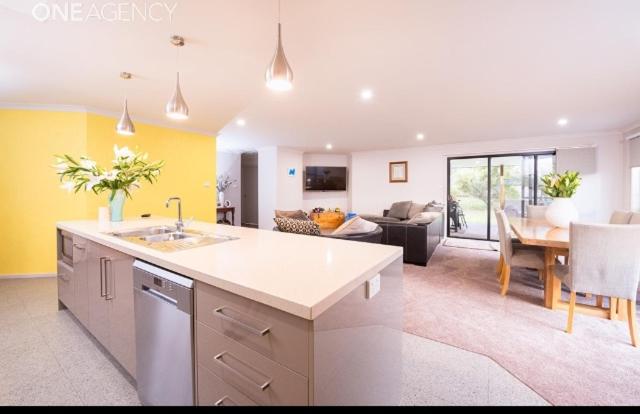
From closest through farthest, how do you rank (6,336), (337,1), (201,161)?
(337,1) < (6,336) < (201,161)

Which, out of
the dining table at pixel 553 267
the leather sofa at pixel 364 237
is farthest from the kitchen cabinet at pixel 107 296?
the dining table at pixel 553 267

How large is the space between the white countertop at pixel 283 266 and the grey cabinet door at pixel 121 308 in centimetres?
10

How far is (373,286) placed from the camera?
1.16m

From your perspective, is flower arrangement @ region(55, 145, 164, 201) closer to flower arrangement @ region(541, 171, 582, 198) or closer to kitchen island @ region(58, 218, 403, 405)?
kitchen island @ region(58, 218, 403, 405)

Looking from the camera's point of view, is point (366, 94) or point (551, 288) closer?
point (551, 288)

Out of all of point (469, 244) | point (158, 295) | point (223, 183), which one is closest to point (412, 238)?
point (469, 244)

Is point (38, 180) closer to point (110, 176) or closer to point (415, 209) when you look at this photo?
point (110, 176)

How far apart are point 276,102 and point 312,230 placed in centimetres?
186

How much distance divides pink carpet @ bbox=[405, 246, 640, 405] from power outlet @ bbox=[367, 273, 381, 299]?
4.39 feet

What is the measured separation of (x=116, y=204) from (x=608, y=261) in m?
4.22

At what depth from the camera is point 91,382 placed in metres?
1.72

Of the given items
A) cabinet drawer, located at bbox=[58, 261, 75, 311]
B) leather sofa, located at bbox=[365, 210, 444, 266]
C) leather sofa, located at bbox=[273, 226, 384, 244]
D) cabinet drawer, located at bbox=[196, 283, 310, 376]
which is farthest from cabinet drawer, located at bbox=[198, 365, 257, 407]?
leather sofa, located at bbox=[365, 210, 444, 266]

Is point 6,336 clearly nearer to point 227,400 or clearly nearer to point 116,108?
point 227,400
